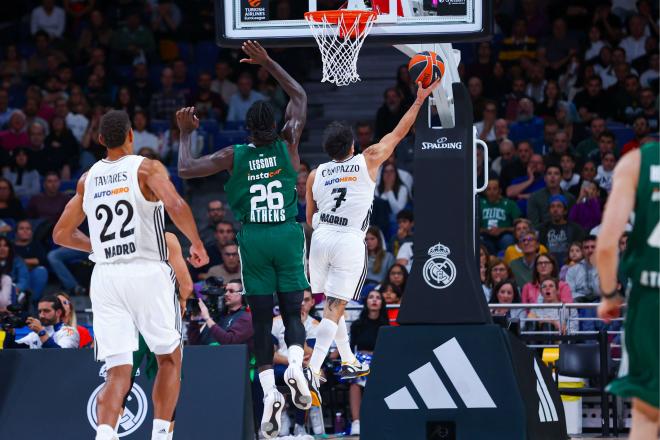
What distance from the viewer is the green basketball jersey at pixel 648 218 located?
6574 mm

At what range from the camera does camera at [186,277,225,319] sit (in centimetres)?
1251

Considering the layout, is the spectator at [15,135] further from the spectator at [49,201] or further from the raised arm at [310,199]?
the raised arm at [310,199]

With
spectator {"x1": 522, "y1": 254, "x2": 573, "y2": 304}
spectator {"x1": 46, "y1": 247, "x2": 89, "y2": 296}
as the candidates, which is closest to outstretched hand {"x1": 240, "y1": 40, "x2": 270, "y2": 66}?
spectator {"x1": 522, "y1": 254, "x2": 573, "y2": 304}

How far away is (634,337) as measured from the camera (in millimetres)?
6566

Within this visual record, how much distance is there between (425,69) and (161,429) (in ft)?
11.7

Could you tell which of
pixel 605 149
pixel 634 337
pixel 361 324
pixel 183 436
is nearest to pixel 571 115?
pixel 605 149

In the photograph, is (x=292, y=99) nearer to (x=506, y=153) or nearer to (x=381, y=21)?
(x=381, y=21)

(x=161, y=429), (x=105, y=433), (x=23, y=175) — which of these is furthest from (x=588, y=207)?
(x=105, y=433)

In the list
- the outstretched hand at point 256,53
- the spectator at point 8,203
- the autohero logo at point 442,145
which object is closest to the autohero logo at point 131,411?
the outstretched hand at point 256,53

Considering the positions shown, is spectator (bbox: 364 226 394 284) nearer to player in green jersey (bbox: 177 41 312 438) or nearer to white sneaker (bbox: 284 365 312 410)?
player in green jersey (bbox: 177 41 312 438)

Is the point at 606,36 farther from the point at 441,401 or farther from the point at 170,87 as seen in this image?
the point at 441,401

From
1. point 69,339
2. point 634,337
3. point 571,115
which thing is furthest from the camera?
point 571,115

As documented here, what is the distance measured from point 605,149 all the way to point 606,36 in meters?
3.72

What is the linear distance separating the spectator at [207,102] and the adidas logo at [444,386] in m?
9.73
